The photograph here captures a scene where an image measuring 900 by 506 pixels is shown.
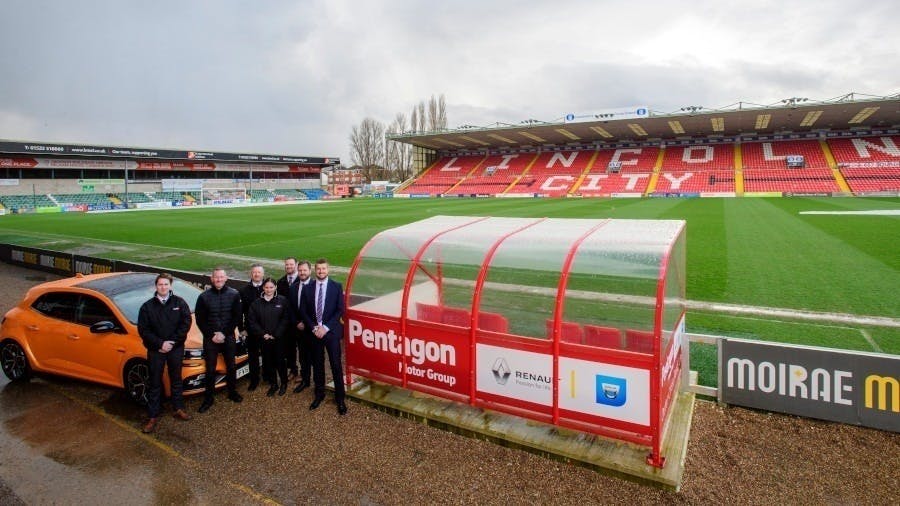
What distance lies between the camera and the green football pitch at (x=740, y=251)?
8961mm

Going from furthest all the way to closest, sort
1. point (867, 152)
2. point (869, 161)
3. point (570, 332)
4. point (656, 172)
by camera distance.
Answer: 1. point (656, 172)
2. point (867, 152)
3. point (869, 161)
4. point (570, 332)

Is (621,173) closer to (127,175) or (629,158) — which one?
(629,158)

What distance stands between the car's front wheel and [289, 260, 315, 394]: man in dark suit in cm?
418

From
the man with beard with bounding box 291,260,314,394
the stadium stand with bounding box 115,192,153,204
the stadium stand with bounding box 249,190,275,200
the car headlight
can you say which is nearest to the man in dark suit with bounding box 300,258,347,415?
the man with beard with bounding box 291,260,314,394

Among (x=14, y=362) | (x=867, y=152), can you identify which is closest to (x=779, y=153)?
(x=867, y=152)

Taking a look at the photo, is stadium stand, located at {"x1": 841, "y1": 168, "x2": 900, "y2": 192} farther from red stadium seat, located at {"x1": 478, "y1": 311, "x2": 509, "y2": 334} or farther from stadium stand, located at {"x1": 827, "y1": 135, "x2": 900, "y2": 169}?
red stadium seat, located at {"x1": 478, "y1": 311, "x2": 509, "y2": 334}

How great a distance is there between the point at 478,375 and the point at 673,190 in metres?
51.1

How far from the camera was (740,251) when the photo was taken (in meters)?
16.0

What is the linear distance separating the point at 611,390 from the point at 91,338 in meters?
6.81

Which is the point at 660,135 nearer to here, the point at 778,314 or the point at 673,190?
the point at 673,190

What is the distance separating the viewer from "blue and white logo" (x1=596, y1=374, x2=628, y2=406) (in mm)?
4906

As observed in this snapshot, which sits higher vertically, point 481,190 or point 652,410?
point 481,190

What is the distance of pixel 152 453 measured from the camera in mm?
5281

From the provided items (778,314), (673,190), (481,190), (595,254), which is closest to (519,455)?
(595,254)
